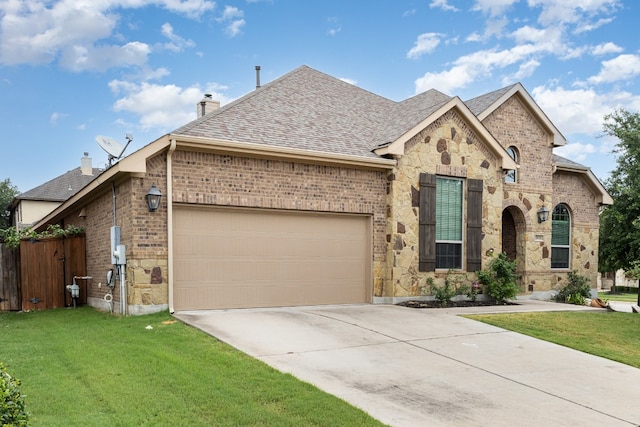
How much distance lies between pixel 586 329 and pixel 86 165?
32.0 m

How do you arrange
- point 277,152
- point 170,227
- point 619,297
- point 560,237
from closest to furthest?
1. point 170,227
2. point 277,152
3. point 560,237
4. point 619,297

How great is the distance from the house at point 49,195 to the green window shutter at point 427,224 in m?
25.3

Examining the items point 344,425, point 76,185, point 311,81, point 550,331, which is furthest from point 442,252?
point 76,185

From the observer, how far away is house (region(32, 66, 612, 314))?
991 cm

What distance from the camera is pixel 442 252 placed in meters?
12.8

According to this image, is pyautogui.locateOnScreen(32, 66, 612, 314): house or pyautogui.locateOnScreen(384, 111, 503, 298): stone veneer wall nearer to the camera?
pyautogui.locateOnScreen(32, 66, 612, 314): house

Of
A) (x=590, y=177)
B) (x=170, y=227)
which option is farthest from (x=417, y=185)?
(x=590, y=177)

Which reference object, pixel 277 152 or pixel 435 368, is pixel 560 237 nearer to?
pixel 277 152

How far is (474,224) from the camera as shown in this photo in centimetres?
1313

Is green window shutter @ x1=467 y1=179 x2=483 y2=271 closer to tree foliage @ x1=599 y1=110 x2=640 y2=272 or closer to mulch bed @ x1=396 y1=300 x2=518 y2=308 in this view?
mulch bed @ x1=396 y1=300 x2=518 y2=308

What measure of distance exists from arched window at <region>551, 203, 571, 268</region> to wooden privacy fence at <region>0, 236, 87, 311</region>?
14.8 meters

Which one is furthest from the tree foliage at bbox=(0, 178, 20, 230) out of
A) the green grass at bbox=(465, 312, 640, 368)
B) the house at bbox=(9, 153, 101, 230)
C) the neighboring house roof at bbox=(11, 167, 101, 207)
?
the green grass at bbox=(465, 312, 640, 368)

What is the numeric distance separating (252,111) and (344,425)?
9187mm

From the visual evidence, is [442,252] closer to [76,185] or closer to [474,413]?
[474,413]
